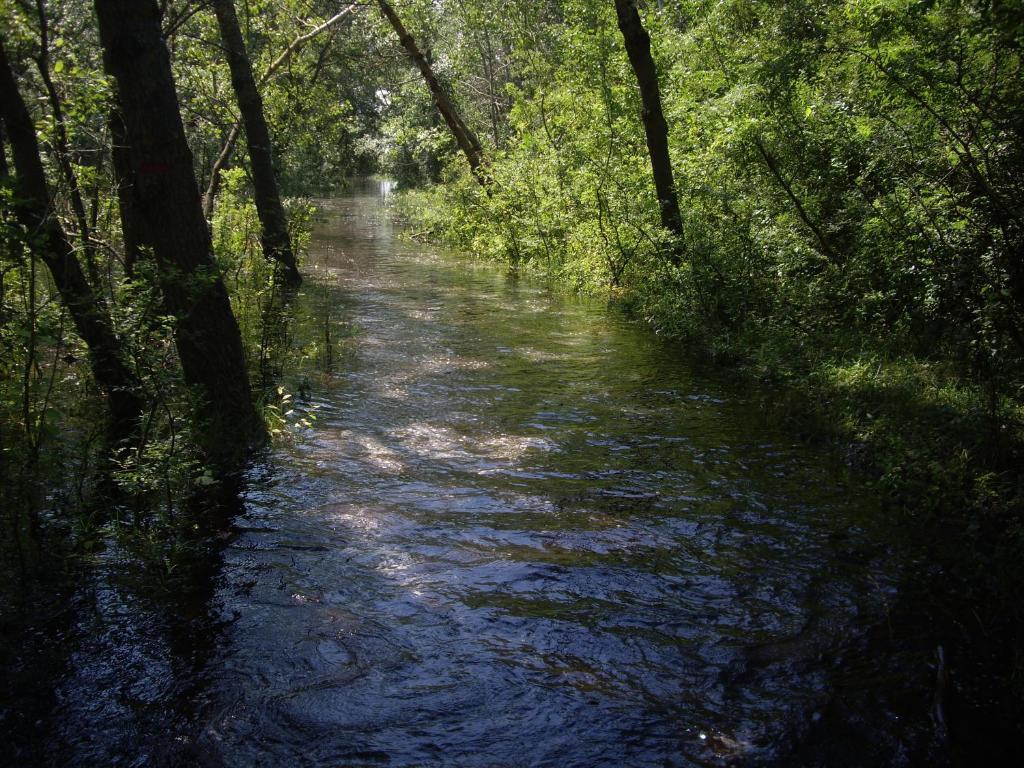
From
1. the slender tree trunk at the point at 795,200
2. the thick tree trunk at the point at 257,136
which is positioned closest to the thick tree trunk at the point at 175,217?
the thick tree trunk at the point at 257,136

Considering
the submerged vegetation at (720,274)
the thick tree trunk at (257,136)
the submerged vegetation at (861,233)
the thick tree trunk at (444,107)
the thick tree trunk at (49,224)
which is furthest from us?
A: the thick tree trunk at (444,107)

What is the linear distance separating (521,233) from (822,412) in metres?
12.2

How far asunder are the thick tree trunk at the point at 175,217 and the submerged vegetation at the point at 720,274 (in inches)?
0.8

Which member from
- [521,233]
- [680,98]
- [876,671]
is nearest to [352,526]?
[876,671]

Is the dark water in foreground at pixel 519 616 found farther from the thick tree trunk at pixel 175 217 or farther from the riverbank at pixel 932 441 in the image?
the thick tree trunk at pixel 175 217

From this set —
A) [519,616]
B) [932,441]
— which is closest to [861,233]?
[932,441]

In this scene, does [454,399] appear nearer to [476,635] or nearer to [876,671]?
[476,635]

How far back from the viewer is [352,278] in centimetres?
1734

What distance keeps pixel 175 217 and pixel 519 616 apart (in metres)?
4.29

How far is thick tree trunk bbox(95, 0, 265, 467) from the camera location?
5902 mm

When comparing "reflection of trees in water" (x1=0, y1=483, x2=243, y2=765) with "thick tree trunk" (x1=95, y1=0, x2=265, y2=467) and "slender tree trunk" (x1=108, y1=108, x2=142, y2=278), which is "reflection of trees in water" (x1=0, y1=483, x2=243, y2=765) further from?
"slender tree trunk" (x1=108, y1=108, x2=142, y2=278)

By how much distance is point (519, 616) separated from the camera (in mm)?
4492

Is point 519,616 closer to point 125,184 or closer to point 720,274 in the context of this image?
point 125,184

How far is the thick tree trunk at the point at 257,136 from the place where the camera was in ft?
42.0
